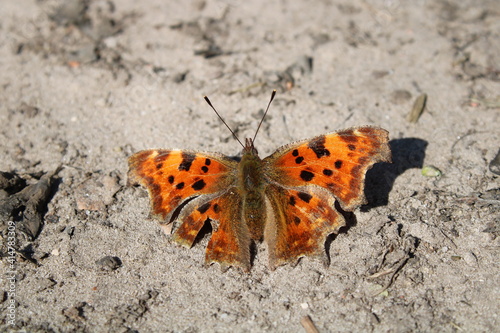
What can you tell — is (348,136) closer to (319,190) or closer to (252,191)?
(319,190)

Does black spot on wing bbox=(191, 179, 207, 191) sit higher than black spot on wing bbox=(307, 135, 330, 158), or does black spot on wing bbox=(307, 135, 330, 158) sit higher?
black spot on wing bbox=(307, 135, 330, 158)

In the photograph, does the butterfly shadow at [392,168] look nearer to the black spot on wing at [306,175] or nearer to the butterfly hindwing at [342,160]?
the butterfly hindwing at [342,160]

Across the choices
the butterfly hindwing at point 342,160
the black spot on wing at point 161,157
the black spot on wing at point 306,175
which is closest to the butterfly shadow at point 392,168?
the butterfly hindwing at point 342,160

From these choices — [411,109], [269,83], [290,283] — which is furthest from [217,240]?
[411,109]

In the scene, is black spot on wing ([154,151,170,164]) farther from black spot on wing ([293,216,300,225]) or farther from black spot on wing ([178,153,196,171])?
black spot on wing ([293,216,300,225])

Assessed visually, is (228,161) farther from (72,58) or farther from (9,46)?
(9,46)

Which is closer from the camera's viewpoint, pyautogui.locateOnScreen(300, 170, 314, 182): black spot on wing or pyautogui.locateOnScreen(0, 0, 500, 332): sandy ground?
pyautogui.locateOnScreen(0, 0, 500, 332): sandy ground

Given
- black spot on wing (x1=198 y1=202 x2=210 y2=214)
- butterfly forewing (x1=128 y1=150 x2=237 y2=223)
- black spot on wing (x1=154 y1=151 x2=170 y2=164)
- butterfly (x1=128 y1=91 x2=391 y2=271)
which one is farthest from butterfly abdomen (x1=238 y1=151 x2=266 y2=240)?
black spot on wing (x1=154 y1=151 x2=170 y2=164)
